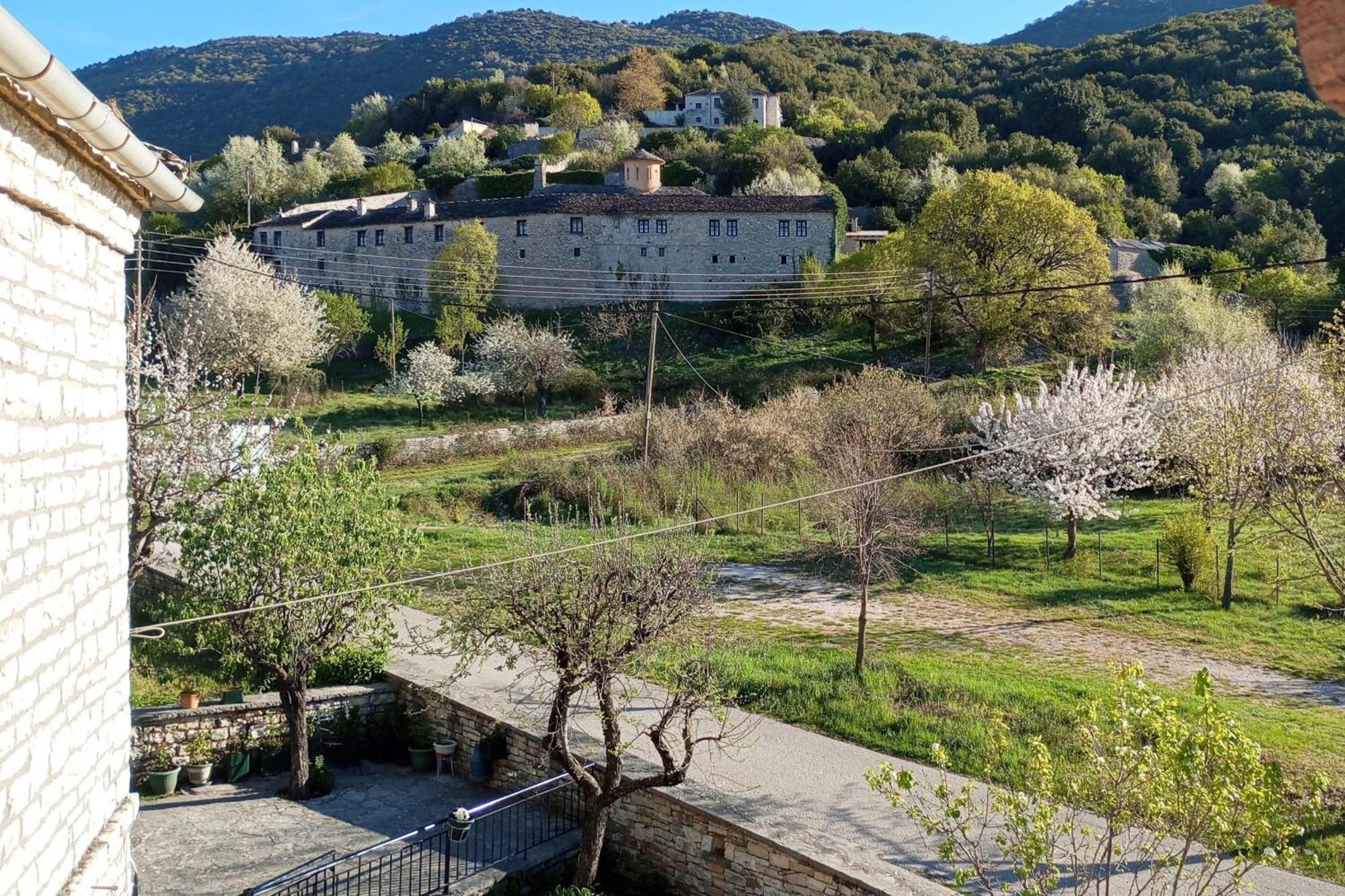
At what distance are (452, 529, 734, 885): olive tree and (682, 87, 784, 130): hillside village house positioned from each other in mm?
84948

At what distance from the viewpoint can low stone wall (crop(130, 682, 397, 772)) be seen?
12.6m

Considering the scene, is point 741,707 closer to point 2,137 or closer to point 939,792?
point 939,792

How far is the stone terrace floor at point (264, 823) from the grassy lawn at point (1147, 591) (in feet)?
33.7

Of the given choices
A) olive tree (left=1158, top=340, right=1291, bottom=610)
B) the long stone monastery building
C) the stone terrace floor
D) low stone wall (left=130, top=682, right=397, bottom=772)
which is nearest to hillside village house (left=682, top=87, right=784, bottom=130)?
the long stone monastery building

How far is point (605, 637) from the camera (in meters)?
9.76

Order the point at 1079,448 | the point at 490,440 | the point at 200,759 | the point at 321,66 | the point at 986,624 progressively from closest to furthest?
the point at 200,759, the point at 986,624, the point at 1079,448, the point at 490,440, the point at 321,66

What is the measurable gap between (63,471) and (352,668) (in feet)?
34.1

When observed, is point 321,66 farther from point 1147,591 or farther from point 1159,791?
point 1159,791

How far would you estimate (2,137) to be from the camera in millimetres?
3676

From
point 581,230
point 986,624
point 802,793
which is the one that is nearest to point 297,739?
point 802,793

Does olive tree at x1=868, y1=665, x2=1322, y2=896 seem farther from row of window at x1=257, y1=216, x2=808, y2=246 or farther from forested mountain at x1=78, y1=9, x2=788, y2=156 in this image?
forested mountain at x1=78, y1=9, x2=788, y2=156

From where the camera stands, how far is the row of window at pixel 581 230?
1988 inches

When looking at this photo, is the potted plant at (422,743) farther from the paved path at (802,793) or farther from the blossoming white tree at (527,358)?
the blossoming white tree at (527,358)

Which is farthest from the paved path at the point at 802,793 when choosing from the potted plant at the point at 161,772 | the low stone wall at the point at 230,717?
the potted plant at the point at 161,772
